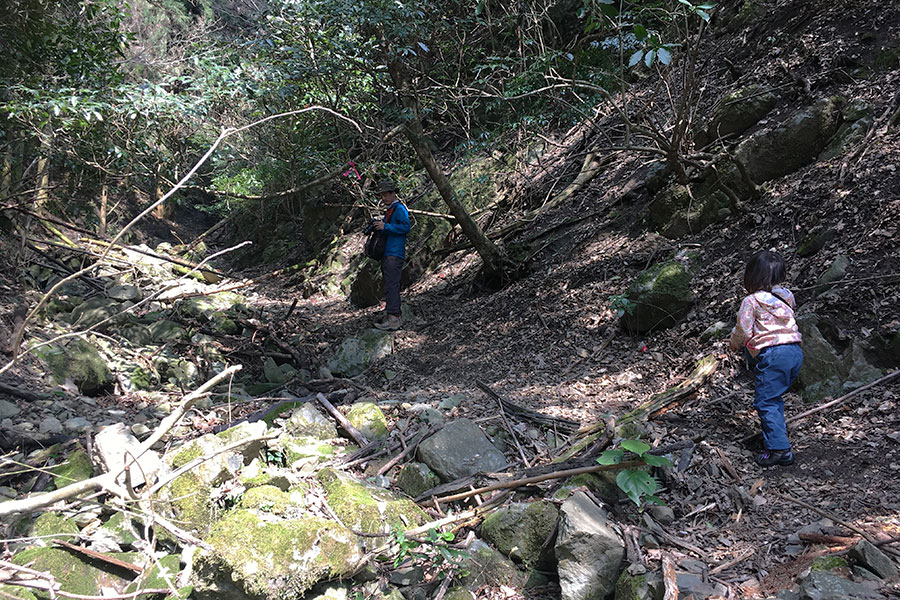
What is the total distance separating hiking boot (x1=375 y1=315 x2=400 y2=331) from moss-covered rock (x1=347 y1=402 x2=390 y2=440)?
2479mm

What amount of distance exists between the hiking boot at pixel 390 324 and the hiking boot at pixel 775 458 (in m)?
4.61

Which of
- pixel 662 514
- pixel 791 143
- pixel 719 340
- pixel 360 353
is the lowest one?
pixel 719 340

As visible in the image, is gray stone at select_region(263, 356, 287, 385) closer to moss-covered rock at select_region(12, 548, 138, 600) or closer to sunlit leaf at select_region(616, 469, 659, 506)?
moss-covered rock at select_region(12, 548, 138, 600)

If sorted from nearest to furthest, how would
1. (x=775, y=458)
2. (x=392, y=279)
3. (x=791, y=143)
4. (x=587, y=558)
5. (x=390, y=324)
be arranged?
(x=587, y=558)
(x=775, y=458)
(x=791, y=143)
(x=392, y=279)
(x=390, y=324)

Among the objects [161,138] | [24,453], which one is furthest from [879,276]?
[161,138]

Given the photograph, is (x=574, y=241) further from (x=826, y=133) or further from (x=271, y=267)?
(x=271, y=267)

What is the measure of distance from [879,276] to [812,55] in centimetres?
343

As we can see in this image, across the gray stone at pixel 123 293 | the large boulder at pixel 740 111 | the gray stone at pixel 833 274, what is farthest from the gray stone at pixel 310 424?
the large boulder at pixel 740 111

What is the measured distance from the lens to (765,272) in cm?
320

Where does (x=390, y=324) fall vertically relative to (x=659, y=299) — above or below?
above

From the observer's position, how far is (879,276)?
3582 mm

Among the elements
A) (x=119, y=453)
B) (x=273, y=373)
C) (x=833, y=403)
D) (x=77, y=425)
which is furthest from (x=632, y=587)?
(x=273, y=373)

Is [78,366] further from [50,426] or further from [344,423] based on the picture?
[344,423]

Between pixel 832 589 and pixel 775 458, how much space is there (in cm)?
117
